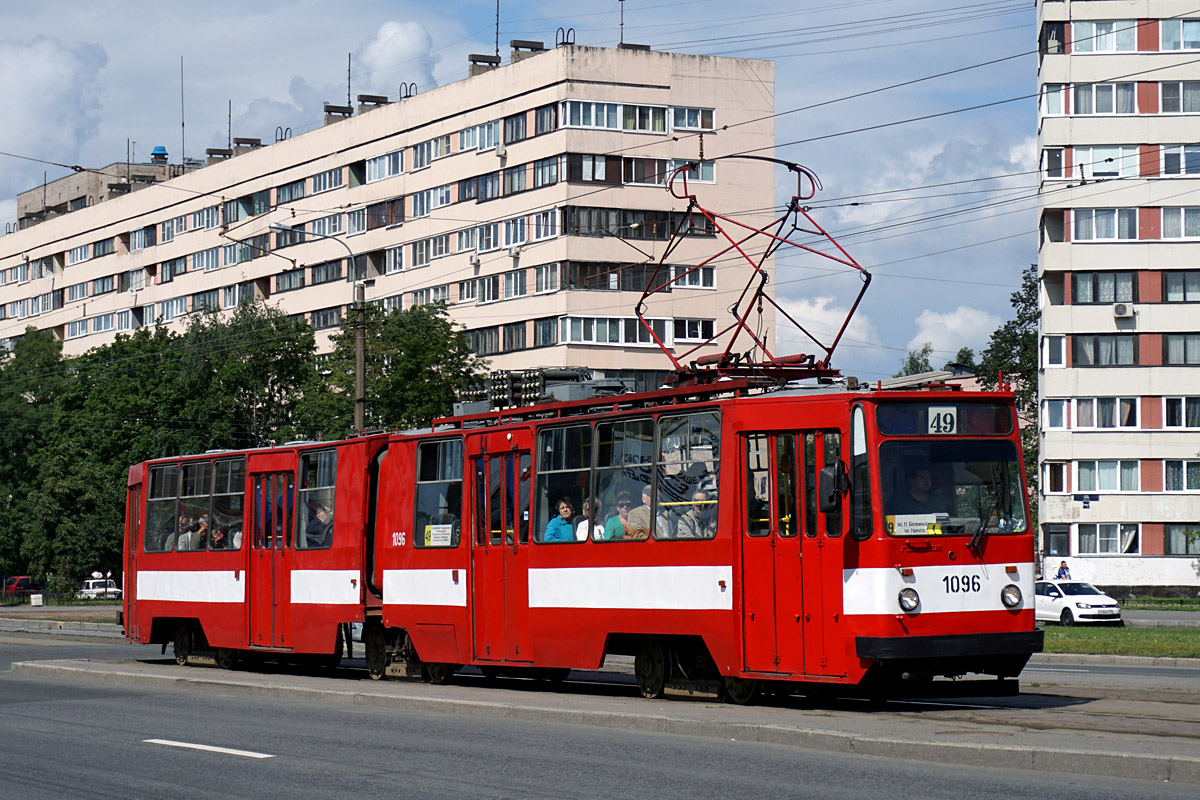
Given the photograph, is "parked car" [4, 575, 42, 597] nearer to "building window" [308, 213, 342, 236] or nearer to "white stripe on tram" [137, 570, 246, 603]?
"building window" [308, 213, 342, 236]

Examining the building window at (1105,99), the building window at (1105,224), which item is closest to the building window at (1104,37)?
the building window at (1105,99)

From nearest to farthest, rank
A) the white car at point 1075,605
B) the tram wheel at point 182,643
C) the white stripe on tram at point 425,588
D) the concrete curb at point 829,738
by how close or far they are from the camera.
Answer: the concrete curb at point 829,738 → the white stripe on tram at point 425,588 → the tram wheel at point 182,643 → the white car at point 1075,605

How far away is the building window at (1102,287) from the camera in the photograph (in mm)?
66000

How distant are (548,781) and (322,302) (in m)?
77.5

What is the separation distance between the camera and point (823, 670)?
14.4 metres

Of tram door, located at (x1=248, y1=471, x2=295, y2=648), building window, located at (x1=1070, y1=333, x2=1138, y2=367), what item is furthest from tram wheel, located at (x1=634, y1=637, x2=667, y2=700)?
building window, located at (x1=1070, y1=333, x2=1138, y2=367)

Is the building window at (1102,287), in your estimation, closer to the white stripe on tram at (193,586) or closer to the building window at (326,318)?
the building window at (326,318)

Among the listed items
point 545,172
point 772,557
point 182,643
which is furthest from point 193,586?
point 545,172

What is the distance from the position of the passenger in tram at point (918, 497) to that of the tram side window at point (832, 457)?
45 centimetres

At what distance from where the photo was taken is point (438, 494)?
19.6 meters

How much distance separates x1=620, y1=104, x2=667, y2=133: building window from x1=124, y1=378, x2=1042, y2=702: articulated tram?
5243 cm

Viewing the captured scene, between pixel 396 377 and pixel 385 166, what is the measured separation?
21.0m

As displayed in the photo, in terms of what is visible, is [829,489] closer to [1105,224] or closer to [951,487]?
[951,487]

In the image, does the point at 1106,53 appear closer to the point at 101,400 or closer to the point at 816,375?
the point at 101,400
